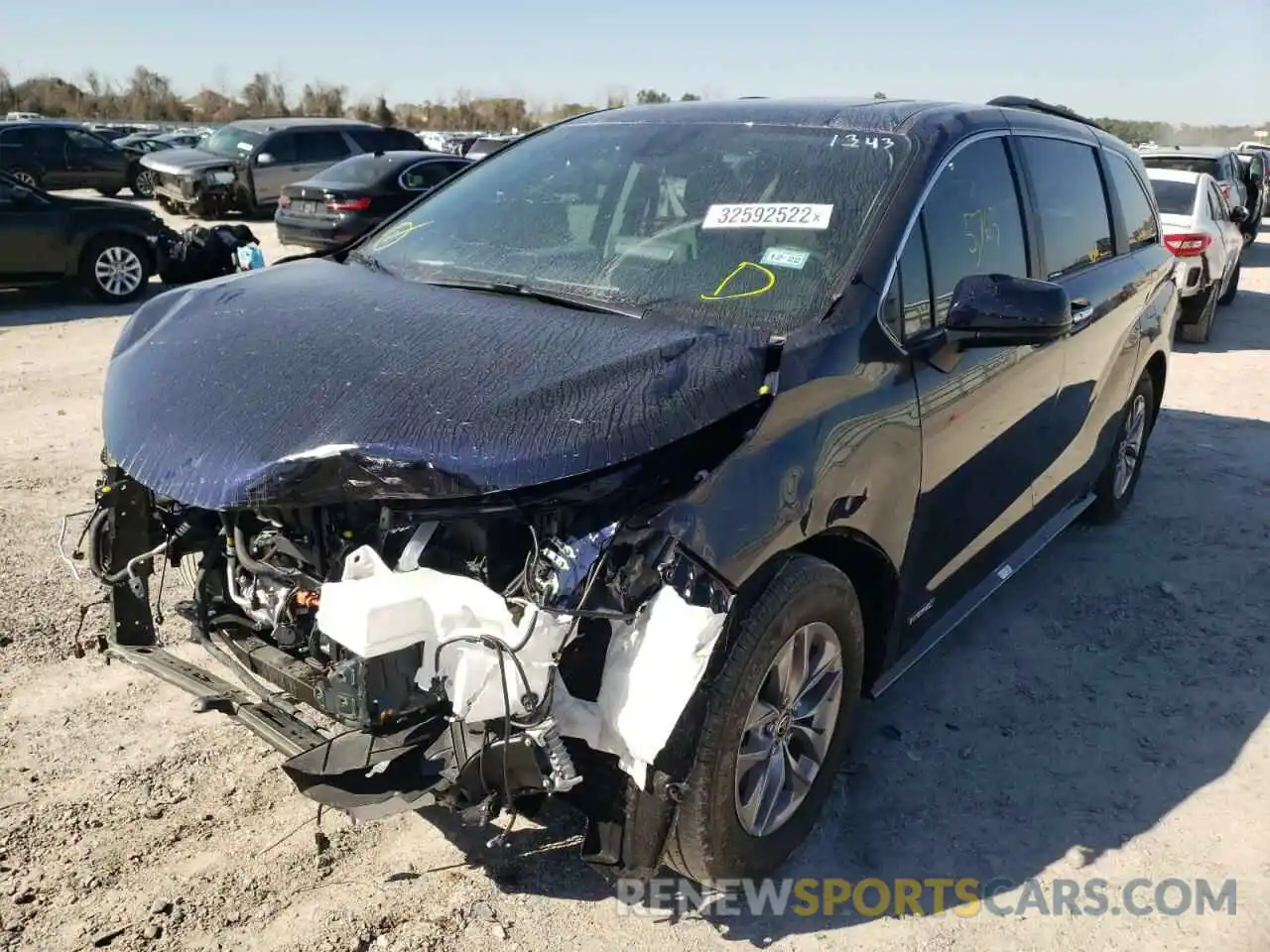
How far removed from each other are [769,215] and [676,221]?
1.00ft

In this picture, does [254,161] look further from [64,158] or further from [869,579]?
[869,579]

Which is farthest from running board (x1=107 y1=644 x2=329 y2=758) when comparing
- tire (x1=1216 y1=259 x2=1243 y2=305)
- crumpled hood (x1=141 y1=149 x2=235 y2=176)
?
crumpled hood (x1=141 y1=149 x2=235 y2=176)

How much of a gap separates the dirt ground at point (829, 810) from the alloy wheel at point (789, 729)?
0.86 feet

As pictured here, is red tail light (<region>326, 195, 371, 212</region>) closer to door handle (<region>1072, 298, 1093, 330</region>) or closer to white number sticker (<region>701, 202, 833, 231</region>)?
door handle (<region>1072, 298, 1093, 330</region>)

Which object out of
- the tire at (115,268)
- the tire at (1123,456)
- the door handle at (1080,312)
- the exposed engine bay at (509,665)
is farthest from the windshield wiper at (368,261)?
the tire at (115,268)

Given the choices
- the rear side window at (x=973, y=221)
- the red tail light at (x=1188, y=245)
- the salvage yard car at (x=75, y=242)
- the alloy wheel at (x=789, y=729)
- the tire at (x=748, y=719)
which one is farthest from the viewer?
the salvage yard car at (x=75, y=242)

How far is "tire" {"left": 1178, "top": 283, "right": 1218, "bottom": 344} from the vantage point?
401 inches

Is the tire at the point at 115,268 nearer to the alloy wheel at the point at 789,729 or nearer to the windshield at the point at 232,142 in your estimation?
the windshield at the point at 232,142

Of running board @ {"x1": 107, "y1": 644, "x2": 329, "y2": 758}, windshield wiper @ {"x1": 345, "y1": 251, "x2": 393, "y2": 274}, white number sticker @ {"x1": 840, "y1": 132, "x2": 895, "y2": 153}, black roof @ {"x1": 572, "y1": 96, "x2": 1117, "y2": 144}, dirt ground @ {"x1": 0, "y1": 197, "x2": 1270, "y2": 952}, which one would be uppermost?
black roof @ {"x1": 572, "y1": 96, "x2": 1117, "y2": 144}

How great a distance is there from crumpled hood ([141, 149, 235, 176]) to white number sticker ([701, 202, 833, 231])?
16.9 meters

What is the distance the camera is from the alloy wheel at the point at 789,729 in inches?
102

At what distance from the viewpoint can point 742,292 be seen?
2.89 metres

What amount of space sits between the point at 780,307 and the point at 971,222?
3.16 ft

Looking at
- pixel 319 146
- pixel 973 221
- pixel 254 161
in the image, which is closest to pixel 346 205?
pixel 254 161
